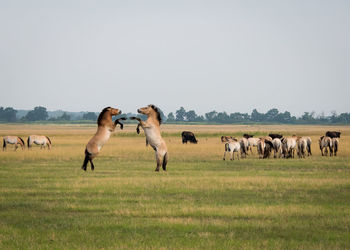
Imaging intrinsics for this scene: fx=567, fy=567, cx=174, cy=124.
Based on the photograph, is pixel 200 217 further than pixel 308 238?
Yes

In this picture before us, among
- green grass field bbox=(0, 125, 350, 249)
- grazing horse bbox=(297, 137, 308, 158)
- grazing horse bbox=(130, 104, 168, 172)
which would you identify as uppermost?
grazing horse bbox=(130, 104, 168, 172)

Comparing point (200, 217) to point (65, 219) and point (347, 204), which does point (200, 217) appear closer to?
point (65, 219)

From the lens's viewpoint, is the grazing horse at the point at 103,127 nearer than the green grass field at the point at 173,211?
No

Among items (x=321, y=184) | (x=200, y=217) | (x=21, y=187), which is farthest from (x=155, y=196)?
(x=321, y=184)

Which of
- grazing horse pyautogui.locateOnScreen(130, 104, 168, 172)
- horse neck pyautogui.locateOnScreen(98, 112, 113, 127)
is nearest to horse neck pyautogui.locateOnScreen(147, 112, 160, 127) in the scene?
grazing horse pyautogui.locateOnScreen(130, 104, 168, 172)

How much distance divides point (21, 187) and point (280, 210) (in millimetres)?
9002

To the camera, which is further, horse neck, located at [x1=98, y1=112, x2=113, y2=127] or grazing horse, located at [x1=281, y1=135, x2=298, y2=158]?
grazing horse, located at [x1=281, y1=135, x2=298, y2=158]

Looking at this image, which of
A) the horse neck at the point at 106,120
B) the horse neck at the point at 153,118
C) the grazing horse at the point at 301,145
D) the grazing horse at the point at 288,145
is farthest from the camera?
the grazing horse at the point at 301,145

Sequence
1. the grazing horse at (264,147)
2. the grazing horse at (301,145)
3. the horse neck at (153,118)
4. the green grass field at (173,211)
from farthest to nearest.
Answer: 1. the grazing horse at (301,145)
2. the grazing horse at (264,147)
3. the horse neck at (153,118)
4. the green grass field at (173,211)

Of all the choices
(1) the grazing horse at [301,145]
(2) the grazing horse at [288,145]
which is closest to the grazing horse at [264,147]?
(2) the grazing horse at [288,145]

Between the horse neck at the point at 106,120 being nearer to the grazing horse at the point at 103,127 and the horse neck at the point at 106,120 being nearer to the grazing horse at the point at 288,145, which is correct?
the grazing horse at the point at 103,127

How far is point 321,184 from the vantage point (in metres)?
19.1

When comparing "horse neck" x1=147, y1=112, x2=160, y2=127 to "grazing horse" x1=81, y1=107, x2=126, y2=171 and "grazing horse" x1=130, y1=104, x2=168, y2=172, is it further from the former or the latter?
"grazing horse" x1=81, y1=107, x2=126, y2=171

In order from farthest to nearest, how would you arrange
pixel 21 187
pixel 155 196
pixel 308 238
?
pixel 21 187 → pixel 155 196 → pixel 308 238
